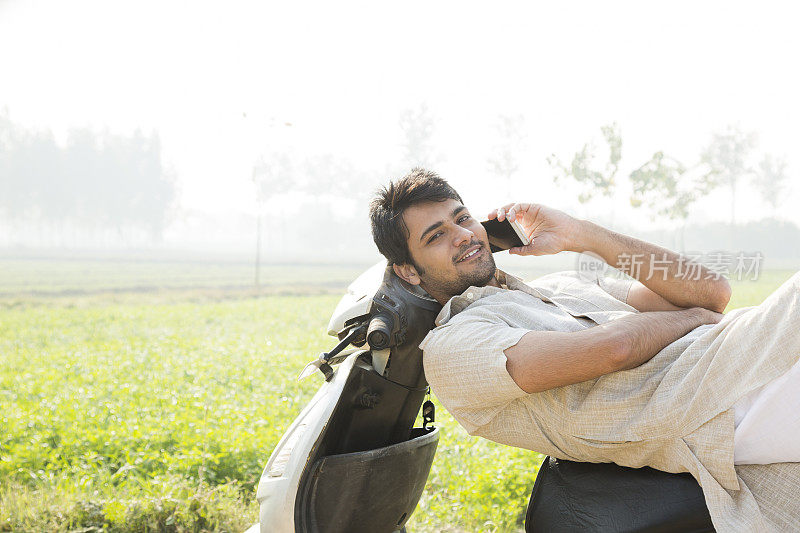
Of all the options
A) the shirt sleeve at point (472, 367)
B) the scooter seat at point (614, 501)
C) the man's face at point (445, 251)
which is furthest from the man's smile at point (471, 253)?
the scooter seat at point (614, 501)

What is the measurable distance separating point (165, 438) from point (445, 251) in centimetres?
243

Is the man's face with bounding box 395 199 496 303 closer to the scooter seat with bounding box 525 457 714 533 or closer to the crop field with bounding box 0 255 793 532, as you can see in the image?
the scooter seat with bounding box 525 457 714 533

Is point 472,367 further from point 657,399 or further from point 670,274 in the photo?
point 670,274

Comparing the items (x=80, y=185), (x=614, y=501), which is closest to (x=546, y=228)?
(x=614, y=501)

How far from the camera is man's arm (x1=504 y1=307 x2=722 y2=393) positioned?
142 cm

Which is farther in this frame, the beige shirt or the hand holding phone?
the hand holding phone

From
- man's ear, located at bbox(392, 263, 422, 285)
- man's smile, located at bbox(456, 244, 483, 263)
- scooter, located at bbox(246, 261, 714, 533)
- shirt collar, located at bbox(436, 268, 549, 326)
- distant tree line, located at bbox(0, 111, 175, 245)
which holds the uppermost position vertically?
man's smile, located at bbox(456, 244, 483, 263)

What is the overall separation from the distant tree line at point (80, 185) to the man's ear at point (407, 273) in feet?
113

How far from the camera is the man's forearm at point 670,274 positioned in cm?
190

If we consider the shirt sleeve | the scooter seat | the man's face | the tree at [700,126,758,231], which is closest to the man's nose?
the man's face

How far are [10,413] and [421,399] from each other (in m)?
3.52

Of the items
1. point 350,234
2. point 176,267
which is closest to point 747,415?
point 176,267

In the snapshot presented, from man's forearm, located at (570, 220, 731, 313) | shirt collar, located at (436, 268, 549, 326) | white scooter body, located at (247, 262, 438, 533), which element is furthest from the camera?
man's forearm, located at (570, 220, 731, 313)

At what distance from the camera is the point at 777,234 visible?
84.4 feet
